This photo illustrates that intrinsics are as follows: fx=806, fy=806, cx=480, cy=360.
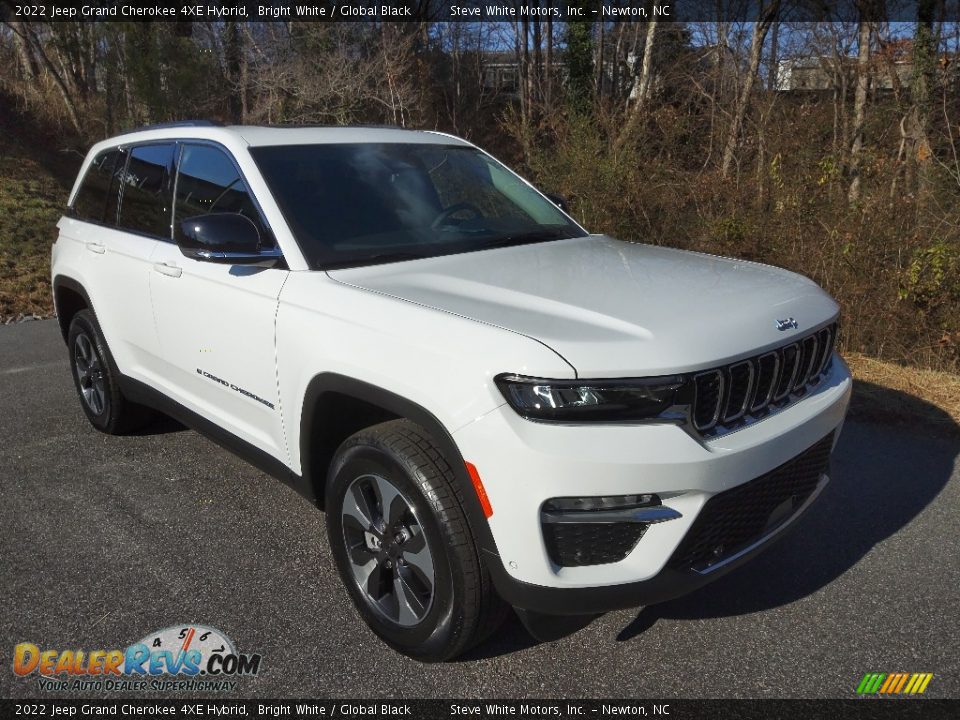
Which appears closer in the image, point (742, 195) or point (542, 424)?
point (542, 424)

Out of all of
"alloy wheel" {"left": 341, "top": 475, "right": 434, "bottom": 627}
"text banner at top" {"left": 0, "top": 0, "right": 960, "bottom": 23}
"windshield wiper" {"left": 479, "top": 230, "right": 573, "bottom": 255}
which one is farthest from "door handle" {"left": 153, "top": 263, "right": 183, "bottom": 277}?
"text banner at top" {"left": 0, "top": 0, "right": 960, "bottom": 23}

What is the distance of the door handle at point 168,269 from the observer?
3.75 m

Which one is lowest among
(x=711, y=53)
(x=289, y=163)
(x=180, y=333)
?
(x=180, y=333)

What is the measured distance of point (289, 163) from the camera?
3.56m

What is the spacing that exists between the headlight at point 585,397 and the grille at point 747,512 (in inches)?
14.6

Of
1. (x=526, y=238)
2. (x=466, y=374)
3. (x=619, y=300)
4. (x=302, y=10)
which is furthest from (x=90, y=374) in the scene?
(x=302, y=10)

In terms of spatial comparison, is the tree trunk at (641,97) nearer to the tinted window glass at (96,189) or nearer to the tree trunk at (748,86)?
the tree trunk at (748,86)

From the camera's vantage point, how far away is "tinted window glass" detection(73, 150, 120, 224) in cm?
482

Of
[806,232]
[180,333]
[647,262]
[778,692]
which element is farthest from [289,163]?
[806,232]

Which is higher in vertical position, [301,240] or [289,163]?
[289,163]

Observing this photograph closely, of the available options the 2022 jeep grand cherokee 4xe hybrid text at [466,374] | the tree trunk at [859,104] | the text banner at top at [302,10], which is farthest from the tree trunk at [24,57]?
the 2022 jeep grand cherokee 4xe hybrid text at [466,374]

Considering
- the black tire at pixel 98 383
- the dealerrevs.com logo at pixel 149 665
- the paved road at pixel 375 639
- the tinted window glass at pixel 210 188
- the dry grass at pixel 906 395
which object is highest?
the tinted window glass at pixel 210 188

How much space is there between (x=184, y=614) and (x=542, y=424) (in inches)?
69.0

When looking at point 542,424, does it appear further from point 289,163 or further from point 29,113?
point 29,113
